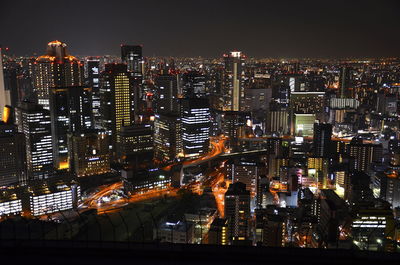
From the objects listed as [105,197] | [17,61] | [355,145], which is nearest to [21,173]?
[105,197]

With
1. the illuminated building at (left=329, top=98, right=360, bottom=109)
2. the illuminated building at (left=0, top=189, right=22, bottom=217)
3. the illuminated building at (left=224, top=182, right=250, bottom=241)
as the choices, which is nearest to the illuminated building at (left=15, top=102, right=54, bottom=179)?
the illuminated building at (left=0, top=189, right=22, bottom=217)

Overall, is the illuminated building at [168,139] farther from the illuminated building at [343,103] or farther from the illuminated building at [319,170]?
the illuminated building at [343,103]

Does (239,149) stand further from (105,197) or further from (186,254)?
(186,254)

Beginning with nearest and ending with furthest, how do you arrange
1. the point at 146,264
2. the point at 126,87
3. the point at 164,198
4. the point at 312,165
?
1. the point at 146,264
2. the point at 164,198
3. the point at 312,165
4. the point at 126,87

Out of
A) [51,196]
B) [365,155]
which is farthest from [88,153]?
[365,155]

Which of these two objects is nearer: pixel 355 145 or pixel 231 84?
pixel 355 145

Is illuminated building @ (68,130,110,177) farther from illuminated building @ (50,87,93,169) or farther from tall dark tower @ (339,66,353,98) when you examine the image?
tall dark tower @ (339,66,353,98)

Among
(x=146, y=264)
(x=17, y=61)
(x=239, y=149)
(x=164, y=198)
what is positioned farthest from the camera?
(x=17, y=61)
